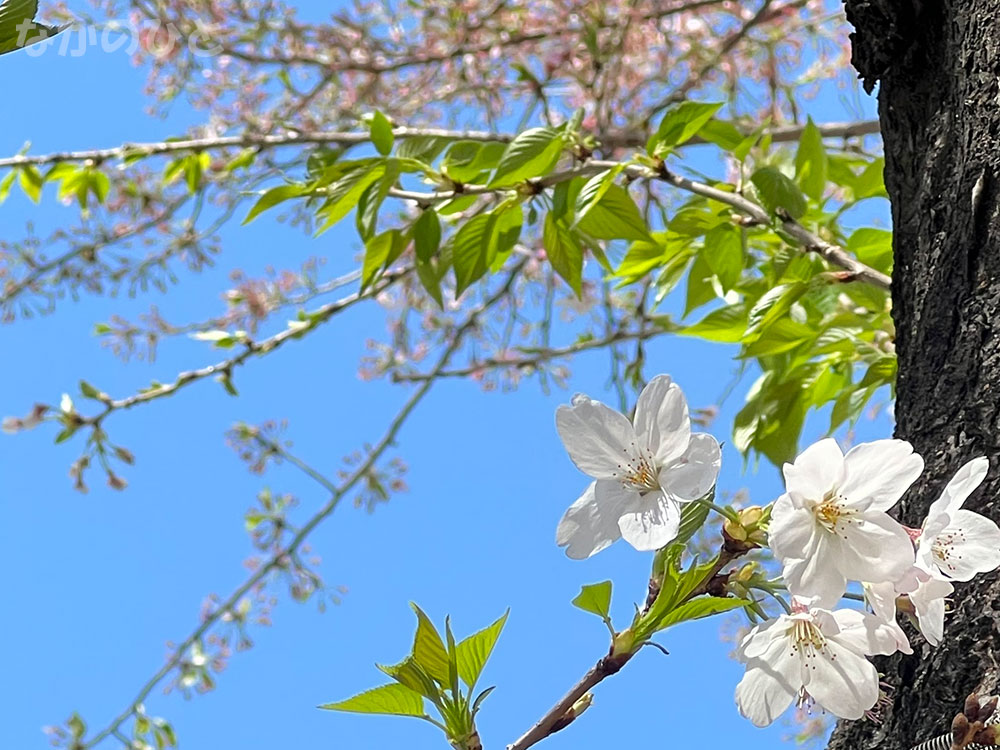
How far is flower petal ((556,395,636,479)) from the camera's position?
329 mm

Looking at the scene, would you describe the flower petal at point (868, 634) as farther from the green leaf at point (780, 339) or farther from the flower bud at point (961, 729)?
the green leaf at point (780, 339)

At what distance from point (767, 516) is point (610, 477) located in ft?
0.18

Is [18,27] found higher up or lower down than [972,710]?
higher up

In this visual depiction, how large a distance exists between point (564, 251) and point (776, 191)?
141 mm

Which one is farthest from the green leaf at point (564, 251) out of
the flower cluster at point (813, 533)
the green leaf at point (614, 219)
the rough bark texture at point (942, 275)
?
the flower cluster at point (813, 533)

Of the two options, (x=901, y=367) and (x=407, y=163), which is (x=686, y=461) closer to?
(x=901, y=367)

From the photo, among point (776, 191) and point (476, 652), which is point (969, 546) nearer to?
point (476, 652)

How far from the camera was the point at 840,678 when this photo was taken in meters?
0.31

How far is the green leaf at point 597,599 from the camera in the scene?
0.32m

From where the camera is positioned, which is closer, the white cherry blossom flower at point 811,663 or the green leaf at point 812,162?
the white cherry blossom flower at point 811,663

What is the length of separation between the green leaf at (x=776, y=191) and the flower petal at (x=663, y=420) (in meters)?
0.32

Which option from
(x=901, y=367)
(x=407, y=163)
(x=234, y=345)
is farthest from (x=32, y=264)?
(x=901, y=367)

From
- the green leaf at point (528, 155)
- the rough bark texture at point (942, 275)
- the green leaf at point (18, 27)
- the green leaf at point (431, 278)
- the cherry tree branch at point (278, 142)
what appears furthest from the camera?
the cherry tree branch at point (278, 142)

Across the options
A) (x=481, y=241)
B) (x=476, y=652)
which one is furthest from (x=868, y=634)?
(x=481, y=241)
